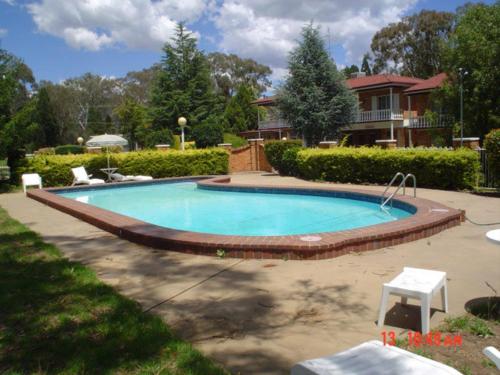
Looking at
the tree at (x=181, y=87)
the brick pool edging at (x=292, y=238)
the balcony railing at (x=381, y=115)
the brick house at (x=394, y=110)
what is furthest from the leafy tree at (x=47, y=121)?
the brick pool edging at (x=292, y=238)

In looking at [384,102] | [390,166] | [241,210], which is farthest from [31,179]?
[384,102]

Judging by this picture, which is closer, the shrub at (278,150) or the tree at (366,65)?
the shrub at (278,150)

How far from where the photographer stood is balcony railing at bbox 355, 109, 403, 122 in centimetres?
3247

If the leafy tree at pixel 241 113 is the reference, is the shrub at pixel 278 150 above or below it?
below

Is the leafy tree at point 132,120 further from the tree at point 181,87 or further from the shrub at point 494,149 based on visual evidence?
the shrub at point 494,149

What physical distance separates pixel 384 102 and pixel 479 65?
1138 cm

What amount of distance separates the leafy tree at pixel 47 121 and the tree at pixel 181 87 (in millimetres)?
15647

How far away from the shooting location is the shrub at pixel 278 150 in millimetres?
18750

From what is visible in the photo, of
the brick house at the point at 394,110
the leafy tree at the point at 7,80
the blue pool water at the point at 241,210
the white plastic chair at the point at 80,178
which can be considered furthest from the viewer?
the brick house at the point at 394,110

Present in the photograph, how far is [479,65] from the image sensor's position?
76.7 feet

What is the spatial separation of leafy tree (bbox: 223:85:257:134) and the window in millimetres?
12963

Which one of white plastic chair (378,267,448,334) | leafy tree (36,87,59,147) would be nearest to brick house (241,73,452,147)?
leafy tree (36,87,59,147)

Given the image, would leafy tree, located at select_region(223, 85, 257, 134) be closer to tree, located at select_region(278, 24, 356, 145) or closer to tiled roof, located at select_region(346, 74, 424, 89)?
tiled roof, located at select_region(346, 74, 424, 89)

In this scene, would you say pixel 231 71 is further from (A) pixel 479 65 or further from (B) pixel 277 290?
(B) pixel 277 290
